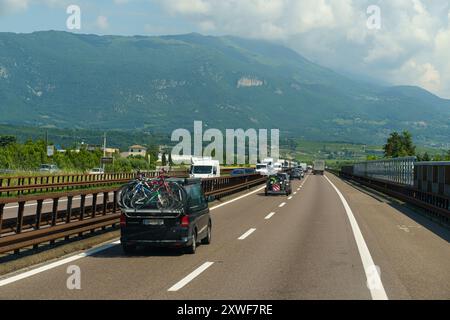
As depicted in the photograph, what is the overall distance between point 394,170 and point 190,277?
35.9 metres

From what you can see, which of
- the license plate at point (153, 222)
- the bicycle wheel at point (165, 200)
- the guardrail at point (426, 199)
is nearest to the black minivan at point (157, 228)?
the license plate at point (153, 222)

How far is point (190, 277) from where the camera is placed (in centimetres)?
968

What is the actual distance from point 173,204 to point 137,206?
75cm

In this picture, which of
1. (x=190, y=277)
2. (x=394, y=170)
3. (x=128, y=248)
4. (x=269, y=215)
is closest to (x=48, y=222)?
(x=128, y=248)

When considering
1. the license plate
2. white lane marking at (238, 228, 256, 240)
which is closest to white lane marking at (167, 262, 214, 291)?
the license plate

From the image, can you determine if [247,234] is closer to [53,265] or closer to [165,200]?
[165,200]

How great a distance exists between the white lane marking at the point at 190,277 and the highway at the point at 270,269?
18 mm

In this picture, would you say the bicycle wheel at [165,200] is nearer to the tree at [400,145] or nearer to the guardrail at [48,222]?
the guardrail at [48,222]

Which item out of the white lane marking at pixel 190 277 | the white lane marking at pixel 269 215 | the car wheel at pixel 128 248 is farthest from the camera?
the white lane marking at pixel 269 215

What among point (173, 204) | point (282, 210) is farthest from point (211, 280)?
point (282, 210)

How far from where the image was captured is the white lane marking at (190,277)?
346 inches

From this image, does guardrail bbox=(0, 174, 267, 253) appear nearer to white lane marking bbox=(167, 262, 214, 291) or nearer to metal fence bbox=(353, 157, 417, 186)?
white lane marking bbox=(167, 262, 214, 291)

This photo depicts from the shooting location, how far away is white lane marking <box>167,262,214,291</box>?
8797 mm

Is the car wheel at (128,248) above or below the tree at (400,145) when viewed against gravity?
below
